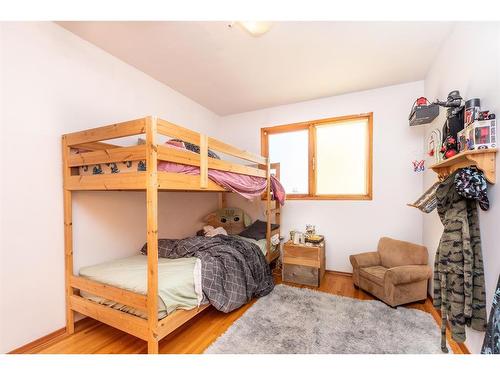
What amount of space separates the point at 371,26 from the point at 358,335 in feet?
8.14

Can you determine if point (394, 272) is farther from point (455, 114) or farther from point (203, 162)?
point (203, 162)

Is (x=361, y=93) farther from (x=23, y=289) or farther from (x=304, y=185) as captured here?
(x=23, y=289)

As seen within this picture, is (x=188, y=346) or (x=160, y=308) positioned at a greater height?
(x=160, y=308)

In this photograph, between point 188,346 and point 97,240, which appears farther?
point 97,240

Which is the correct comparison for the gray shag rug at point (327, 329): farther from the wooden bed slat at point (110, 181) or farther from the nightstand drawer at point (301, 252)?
the wooden bed slat at point (110, 181)

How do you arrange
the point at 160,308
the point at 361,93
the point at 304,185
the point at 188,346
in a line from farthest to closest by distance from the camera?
1. the point at 304,185
2. the point at 361,93
3. the point at 188,346
4. the point at 160,308

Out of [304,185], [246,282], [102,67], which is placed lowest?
[246,282]

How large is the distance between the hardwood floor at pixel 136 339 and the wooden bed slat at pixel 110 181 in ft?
3.85

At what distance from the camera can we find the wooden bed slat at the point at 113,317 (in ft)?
4.67

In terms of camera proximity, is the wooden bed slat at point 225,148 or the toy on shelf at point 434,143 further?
the toy on shelf at point 434,143

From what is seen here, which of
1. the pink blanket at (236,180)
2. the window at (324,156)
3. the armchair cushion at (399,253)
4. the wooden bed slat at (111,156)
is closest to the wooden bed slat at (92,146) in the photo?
the wooden bed slat at (111,156)

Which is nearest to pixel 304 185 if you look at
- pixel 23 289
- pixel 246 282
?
pixel 246 282

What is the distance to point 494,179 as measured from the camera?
3.97 feet

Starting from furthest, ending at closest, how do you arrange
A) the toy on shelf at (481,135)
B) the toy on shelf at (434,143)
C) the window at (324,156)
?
the window at (324,156) → the toy on shelf at (434,143) → the toy on shelf at (481,135)
